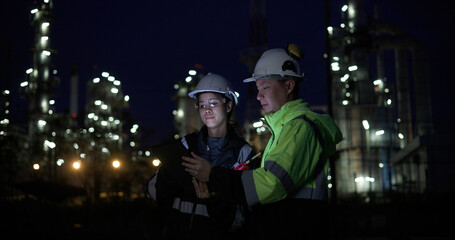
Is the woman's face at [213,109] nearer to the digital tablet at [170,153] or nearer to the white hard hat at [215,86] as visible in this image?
the white hard hat at [215,86]

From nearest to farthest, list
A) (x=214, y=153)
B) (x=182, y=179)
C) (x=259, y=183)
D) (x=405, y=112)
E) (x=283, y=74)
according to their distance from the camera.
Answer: (x=259, y=183)
(x=283, y=74)
(x=182, y=179)
(x=214, y=153)
(x=405, y=112)

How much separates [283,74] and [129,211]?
22.9 m

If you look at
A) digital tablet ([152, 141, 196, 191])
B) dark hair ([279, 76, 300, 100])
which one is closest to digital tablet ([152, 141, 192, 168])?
digital tablet ([152, 141, 196, 191])

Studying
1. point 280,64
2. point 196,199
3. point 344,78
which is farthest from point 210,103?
point 344,78

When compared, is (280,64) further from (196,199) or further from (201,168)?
(196,199)

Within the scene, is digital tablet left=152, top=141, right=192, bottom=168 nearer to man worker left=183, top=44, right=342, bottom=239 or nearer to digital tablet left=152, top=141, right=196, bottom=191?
digital tablet left=152, top=141, right=196, bottom=191

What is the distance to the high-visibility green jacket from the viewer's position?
115 inches

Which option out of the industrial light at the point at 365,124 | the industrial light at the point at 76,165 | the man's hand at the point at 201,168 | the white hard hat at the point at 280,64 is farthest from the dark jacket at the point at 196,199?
the industrial light at the point at 365,124

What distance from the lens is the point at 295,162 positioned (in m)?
2.95

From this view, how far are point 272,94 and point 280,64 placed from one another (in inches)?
11.5

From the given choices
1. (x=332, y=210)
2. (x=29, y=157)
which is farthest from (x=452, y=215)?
(x=29, y=157)

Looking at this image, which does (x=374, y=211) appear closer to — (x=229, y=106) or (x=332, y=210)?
(x=332, y=210)

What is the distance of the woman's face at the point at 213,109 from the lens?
4820 mm

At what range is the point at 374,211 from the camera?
90.6ft
